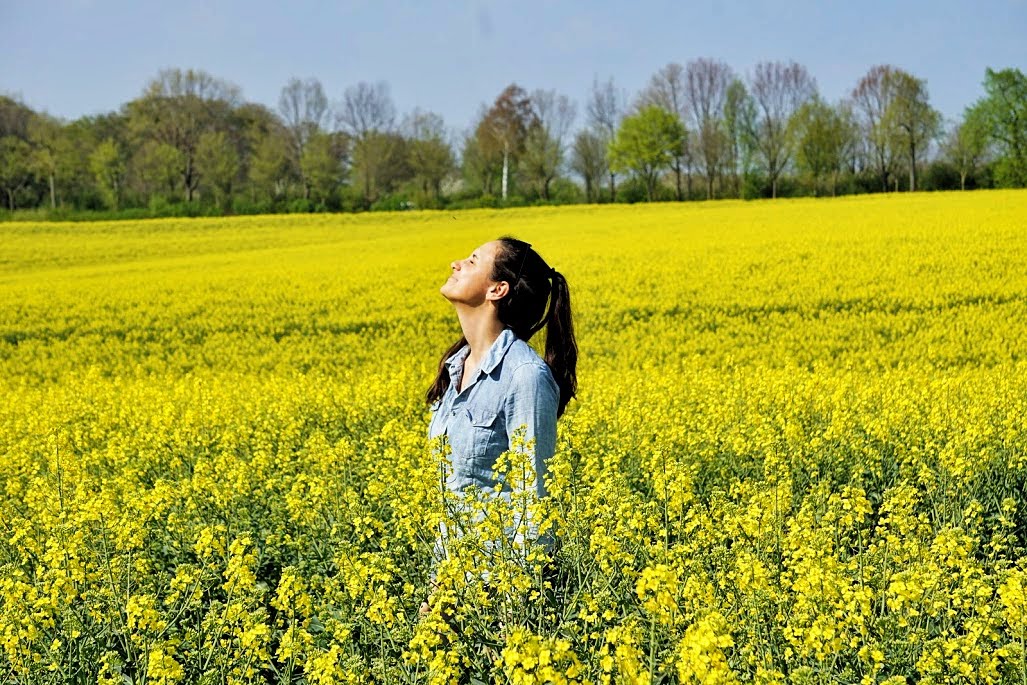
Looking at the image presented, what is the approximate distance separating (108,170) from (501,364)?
4154 cm

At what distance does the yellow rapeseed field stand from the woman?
15cm

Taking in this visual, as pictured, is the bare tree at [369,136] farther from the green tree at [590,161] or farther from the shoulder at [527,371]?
the shoulder at [527,371]

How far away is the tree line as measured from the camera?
3559 cm

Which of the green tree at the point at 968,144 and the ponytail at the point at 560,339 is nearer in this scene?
the ponytail at the point at 560,339

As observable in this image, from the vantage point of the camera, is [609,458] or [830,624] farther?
[609,458]

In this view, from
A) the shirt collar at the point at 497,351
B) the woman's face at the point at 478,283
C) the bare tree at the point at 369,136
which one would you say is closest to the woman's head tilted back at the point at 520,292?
the woman's face at the point at 478,283

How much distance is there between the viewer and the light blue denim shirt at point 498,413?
299cm

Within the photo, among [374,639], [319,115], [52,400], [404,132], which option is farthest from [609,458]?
[404,132]

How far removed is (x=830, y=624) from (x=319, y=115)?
31662 millimetres

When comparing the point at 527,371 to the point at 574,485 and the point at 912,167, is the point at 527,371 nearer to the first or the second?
the point at 574,485

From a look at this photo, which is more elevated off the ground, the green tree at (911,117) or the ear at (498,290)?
the green tree at (911,117)

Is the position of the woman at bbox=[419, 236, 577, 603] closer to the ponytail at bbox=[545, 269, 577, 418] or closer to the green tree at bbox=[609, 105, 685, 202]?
the ponytail at bbox=[545, 269, 577, 418]

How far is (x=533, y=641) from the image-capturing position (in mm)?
2066

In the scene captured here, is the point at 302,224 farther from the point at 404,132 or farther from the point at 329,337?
the point at 329,337
